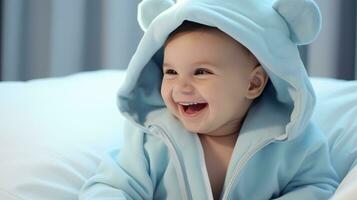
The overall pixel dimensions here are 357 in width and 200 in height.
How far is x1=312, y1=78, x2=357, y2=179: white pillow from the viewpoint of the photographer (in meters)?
1.12

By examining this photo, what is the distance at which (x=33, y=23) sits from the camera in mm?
1972

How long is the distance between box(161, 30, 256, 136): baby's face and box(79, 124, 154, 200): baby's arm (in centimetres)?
10

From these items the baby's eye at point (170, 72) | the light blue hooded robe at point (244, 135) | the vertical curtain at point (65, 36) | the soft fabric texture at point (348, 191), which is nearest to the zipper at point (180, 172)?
the light blue hooded robe at point (244, 135)

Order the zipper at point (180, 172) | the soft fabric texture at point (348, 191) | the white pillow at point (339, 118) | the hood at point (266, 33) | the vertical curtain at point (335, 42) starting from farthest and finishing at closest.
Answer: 1. the vertical curtain at point (335, 42)
2. the white pillow at point (339, 118)
3. the zipper at point (180, 172)
4. the hood at point (266, 33)
5. the soft fabric texture at point (348, 191)

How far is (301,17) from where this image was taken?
3.04ft

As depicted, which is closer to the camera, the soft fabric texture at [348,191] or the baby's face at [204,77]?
the soft fabric texture at [348,191]

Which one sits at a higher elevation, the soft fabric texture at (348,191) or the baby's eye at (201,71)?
the baby's eye at (201,71)

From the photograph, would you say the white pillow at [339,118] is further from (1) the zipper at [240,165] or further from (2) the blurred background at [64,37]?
(2) the blurred background at [64,37]

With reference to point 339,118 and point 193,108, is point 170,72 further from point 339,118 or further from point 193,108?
point 339,118

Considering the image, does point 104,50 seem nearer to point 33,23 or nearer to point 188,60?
point 33,23

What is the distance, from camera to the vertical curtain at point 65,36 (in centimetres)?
188

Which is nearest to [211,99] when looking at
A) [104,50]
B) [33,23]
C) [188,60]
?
[188,60]

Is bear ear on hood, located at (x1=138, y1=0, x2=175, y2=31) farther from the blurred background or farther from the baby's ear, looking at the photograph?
the blurred background

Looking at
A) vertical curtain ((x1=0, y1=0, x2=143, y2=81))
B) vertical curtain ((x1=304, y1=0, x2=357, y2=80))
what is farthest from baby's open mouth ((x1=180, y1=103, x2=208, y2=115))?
vertical curtain ((x1=0, y1=0, x2=143, y2=81))
